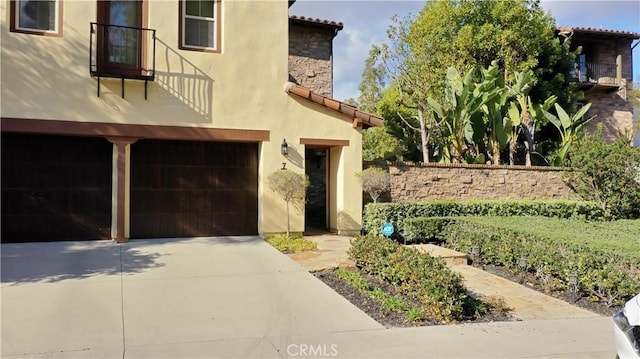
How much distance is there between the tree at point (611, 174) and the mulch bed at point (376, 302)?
9433mm

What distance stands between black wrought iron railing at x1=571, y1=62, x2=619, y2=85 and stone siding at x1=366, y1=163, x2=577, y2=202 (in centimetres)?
945

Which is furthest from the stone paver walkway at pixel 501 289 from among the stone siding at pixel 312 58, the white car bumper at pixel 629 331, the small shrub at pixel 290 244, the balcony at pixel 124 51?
the stone siding at pixel 312 58

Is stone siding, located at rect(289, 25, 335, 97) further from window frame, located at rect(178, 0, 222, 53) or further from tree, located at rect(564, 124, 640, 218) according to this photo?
tree, located at rect(564, 124, 640, 218)

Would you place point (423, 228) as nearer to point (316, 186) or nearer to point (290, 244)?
point (290, 244)

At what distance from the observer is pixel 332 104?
1184cm

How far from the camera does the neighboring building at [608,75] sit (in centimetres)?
2188

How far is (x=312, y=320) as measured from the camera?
5.41m

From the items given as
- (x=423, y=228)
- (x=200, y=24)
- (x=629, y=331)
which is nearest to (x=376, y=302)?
(x=629, y=331)

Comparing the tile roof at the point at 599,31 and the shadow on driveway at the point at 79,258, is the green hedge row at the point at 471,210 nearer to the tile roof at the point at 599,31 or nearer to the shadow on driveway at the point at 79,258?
the shadow on driveway at the point at 79,258

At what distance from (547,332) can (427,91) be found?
13.0m

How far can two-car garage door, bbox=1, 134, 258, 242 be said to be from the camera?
10281 millimetres

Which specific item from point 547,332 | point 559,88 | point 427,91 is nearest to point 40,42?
point 547,332

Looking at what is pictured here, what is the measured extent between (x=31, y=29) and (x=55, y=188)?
3.50 meters

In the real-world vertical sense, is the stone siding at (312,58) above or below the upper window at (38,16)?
above
